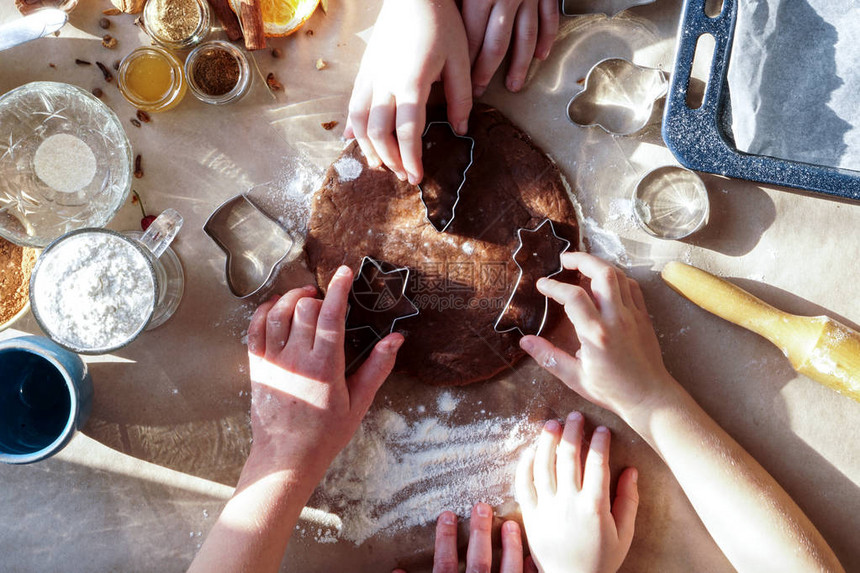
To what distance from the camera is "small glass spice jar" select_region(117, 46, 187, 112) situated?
1.00m

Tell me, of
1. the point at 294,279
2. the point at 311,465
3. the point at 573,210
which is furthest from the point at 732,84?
the point at 311,465

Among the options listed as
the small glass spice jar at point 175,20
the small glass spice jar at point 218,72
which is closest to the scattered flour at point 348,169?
the small glass spice jar at point 218,72

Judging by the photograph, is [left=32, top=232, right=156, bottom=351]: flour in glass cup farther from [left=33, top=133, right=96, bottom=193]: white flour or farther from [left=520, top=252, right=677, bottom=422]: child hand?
[left=520, top=252, right=677, bottom=422]: child hand

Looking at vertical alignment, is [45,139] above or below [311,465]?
above

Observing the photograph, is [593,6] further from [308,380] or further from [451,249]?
[308,380]

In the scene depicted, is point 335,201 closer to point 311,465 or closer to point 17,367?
point 311,465

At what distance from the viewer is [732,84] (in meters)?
0.94

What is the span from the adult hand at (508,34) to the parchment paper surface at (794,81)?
30 cm

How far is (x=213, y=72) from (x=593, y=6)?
2.19 ft

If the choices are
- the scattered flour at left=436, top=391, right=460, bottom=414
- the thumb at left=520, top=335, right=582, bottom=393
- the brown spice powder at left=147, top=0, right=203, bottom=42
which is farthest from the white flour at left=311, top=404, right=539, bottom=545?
the brown spice powder at left=147, top=0, right=203, bottom=42

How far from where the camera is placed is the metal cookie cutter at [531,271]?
3.25 feet

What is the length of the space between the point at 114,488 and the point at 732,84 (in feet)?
4.06

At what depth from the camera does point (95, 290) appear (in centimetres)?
87

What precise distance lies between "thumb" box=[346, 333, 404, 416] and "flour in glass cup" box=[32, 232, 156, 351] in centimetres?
34
